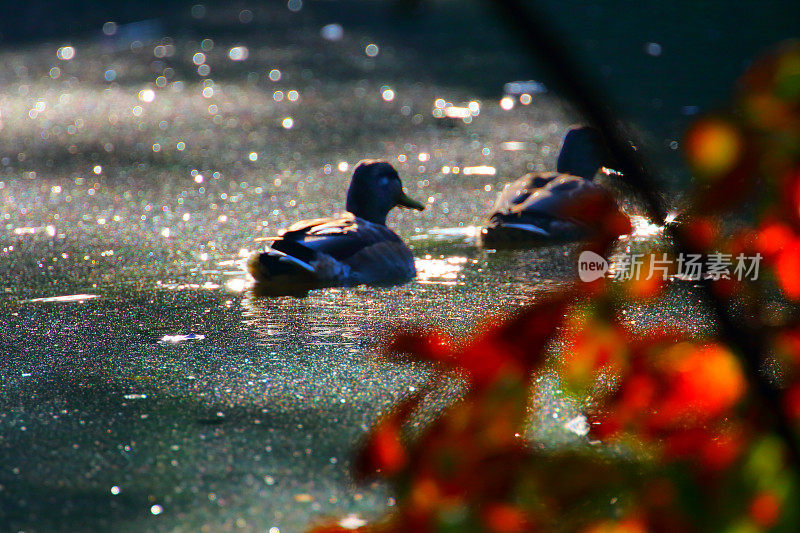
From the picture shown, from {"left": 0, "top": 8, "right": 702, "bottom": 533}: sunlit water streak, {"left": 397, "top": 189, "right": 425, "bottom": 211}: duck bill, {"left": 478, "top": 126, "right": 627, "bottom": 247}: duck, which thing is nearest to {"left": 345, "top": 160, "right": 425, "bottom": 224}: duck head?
{"left": 397, "top": 189, "right": 425, "bottom": 211}: duck bill

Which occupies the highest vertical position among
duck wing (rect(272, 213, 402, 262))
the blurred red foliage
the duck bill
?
the blurred red foliage

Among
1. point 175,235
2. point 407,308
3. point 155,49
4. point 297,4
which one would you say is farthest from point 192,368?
point 297,4

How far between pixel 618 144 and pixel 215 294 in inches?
128

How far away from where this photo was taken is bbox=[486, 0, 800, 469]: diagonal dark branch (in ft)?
2.26

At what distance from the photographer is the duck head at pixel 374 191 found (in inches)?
188

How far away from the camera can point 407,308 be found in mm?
3654

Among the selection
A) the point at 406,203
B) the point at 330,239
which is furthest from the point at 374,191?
the point at 330,239

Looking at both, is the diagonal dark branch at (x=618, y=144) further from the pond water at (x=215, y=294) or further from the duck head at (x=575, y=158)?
the duck head at (x=575, y=158)

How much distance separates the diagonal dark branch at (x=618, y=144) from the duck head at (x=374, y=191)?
3.96 m

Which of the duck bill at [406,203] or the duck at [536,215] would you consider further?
the duck bill at [406,203]

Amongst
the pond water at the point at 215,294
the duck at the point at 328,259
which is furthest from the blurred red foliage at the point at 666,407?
the duck at the point at 328,259

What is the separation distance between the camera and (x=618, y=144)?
738 mm

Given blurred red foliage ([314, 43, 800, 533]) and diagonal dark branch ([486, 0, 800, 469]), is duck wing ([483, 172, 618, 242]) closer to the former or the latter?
blurred red foliage ([314, 43, 800, 533])

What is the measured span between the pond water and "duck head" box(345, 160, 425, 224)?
0.25 meters
